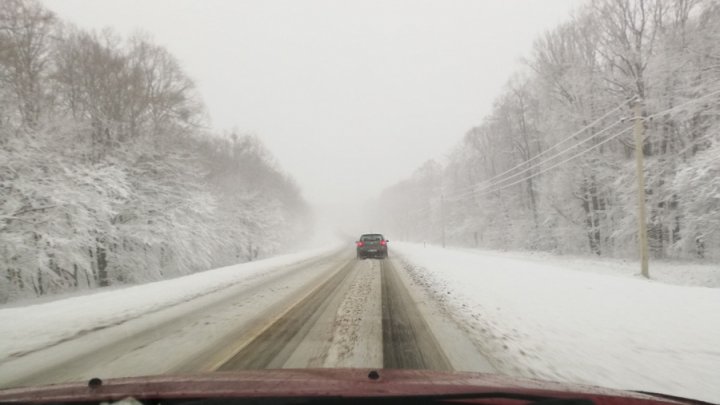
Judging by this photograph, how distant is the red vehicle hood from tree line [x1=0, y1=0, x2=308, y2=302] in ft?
45.5

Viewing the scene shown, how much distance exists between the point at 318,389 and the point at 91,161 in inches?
825

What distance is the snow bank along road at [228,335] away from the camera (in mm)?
4305

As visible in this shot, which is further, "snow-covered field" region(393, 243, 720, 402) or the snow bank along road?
the snow bank along road

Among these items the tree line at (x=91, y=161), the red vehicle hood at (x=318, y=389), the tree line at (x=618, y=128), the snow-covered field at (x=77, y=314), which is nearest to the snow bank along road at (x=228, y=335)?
the snow-covered field at (x=77, y=314)

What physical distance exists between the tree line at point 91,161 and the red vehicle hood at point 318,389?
13.9m

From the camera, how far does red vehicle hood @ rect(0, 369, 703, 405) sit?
1.97 metres

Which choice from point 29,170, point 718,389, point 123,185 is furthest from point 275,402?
point 123,185

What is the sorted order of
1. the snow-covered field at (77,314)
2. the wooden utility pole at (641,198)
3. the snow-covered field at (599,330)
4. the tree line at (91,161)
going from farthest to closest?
the wooden utility pole at (641,198) → the tree line at (91,161) → the snow-covered field at (77,314) → the snow-covered field at (599,330)

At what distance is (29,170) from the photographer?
42.7 feet

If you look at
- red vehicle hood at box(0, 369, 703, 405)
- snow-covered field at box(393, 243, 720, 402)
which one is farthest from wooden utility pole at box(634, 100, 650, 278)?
red vehicle hood at box(0, 369, 703, 405)

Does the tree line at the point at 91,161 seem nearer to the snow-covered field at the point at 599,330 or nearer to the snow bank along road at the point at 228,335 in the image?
the snow bank along road at the point at 228,335

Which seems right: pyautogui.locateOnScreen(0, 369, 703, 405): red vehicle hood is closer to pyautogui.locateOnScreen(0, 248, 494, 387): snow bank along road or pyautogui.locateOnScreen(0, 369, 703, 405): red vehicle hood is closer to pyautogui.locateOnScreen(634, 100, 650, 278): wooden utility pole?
pyautogui.locateOnScreen(0, 248, 494, 387): snow bank along road

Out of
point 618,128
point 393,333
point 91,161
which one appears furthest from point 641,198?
point 91,161

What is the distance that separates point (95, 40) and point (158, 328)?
19756 millimetres
